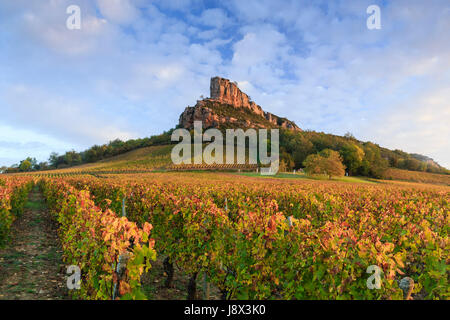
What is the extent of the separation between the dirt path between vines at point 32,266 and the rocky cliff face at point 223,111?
326 feet

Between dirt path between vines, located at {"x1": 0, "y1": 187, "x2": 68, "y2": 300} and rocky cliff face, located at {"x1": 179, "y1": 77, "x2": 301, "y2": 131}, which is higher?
rocky cliff face, located at {"x1": 179, "y1": 77, "x2": 301, "y2": 131}

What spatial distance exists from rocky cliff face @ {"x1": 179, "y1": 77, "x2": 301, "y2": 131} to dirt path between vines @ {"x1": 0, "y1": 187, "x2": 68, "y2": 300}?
99380 mm

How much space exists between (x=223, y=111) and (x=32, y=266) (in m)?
124

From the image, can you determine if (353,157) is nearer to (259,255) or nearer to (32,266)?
(259,255)

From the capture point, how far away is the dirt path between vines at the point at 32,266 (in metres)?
5.14

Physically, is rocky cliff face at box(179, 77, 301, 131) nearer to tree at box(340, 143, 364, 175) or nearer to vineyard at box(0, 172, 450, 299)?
tree at box(340, 143, 364, 175)

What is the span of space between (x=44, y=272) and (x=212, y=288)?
452cm

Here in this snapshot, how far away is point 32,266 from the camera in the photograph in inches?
259

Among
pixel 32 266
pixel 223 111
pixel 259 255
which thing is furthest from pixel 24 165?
pixel 259 255

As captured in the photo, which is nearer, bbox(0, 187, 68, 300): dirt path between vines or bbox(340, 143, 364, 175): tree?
bbox(0, 187, 68, 300): dirt path between vines

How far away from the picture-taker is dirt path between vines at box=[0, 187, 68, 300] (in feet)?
16.9

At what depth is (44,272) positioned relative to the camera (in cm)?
620

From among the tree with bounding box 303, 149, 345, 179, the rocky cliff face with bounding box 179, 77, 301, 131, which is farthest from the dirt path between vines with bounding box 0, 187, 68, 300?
the rocky cliff face with bounding box 179, 77, 301, 131

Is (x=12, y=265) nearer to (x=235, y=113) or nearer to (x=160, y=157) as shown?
(x=160, y=157)
